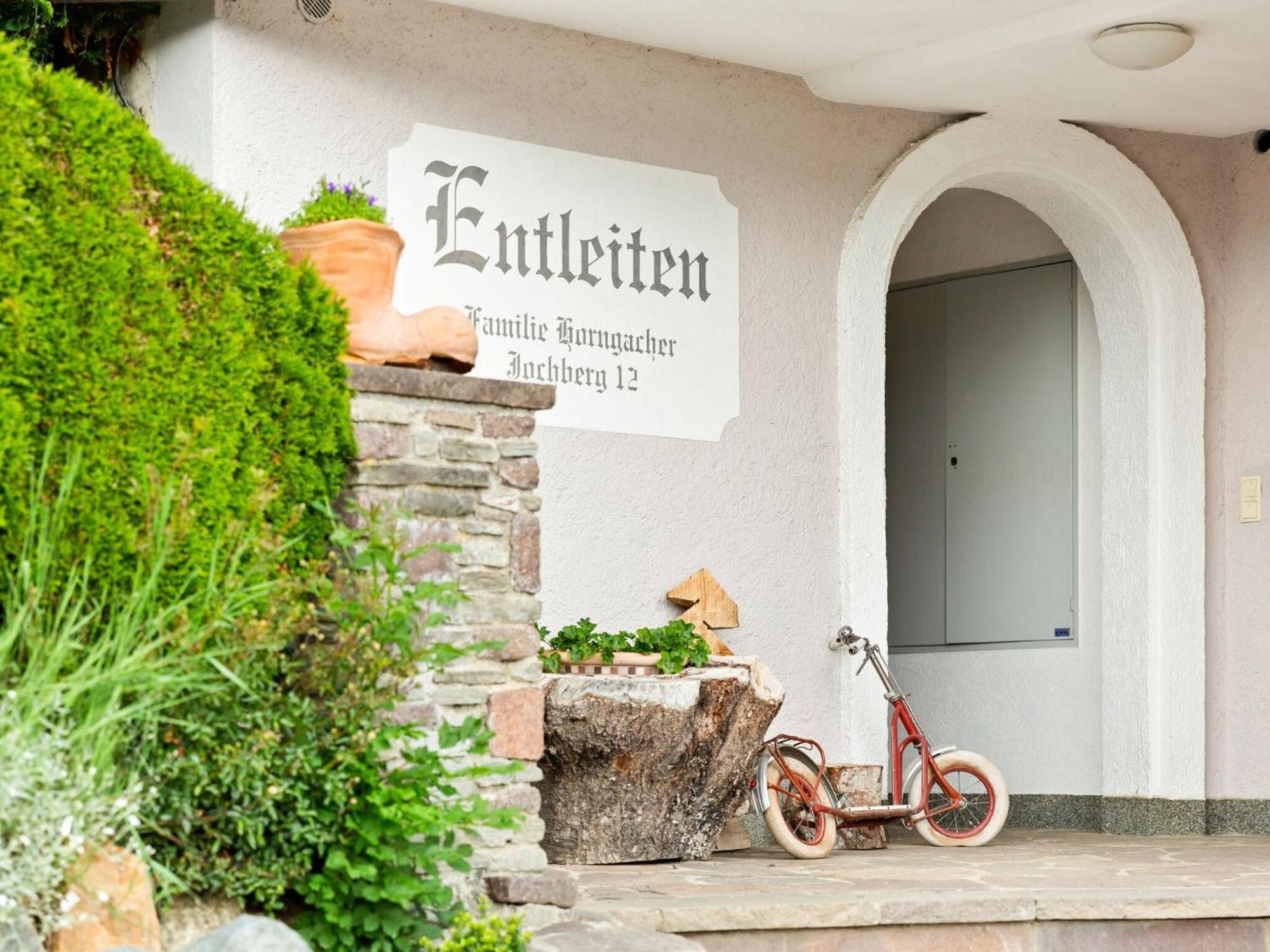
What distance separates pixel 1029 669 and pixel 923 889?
3206 mm

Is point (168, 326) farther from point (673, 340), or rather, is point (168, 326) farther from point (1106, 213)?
point (1106, 213)

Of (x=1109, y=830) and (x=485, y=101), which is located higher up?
(x=485, y=101)

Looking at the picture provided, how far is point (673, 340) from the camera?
665 centimetres

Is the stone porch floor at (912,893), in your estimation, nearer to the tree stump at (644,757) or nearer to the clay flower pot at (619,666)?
the tree stump at (644,757)

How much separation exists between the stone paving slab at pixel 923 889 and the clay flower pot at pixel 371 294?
143cm

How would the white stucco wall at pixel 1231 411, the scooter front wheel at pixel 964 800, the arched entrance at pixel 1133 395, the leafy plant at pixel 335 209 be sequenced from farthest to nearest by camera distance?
the white stucco wall at pixel 1231 411
the arched entrance at pixel 1133 395
the scooter front wheel at pixel 964 800
the leafy plant at pixel 335 209

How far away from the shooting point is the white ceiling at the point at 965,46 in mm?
6113

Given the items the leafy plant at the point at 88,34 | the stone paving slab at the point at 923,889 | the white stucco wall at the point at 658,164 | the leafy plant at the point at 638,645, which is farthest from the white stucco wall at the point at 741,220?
the stone paving slab at the point at 923,889

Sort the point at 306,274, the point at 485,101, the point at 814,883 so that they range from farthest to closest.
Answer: the point at 485,101, the point at 814,883, the point at 306,274

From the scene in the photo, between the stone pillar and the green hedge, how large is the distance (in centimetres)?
14

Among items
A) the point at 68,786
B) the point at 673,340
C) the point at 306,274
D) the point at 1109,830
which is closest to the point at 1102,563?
the point at 1109,830

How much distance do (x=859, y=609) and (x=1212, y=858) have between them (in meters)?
1.63

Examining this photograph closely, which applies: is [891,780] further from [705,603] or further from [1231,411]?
[1231,411]

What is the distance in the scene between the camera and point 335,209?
14.5ft
